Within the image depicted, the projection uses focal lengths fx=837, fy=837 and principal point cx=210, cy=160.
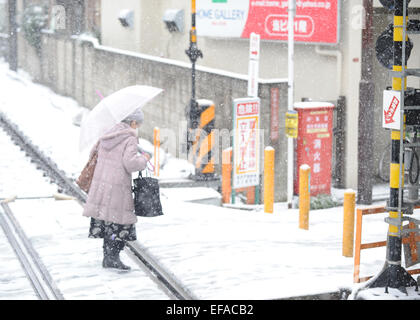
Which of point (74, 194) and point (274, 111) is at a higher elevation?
point (274, 111)

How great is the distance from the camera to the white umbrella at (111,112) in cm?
763

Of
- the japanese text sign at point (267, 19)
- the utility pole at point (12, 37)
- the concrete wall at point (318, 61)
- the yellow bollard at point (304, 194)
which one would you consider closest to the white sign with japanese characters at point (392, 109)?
the yellow bollard at point (304, 194)

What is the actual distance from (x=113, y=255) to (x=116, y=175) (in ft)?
2.92

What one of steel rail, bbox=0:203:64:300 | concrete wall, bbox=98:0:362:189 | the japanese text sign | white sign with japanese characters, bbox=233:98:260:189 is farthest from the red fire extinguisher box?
steel rail, bbox=0:203:64:300

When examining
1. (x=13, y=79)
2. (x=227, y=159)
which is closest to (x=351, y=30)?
(x=227, y=159)

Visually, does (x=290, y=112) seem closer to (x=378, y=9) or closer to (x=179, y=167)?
(x=378, y=9)

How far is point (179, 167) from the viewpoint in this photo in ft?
52.4

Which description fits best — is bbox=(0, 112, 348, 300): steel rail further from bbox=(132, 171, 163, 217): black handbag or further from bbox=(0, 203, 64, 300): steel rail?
bbox=(0, 203, 64, 300): steel rail

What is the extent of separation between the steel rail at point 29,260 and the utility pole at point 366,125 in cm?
555

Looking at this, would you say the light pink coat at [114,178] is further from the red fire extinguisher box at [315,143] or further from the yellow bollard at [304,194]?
the red fire extinguisher box at [315,143]

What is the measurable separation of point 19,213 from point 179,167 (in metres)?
5.60

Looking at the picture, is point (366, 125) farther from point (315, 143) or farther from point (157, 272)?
point (157, 272)

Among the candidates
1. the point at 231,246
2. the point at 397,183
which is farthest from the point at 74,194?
the point at 397,183

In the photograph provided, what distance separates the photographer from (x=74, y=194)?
41.6ft
